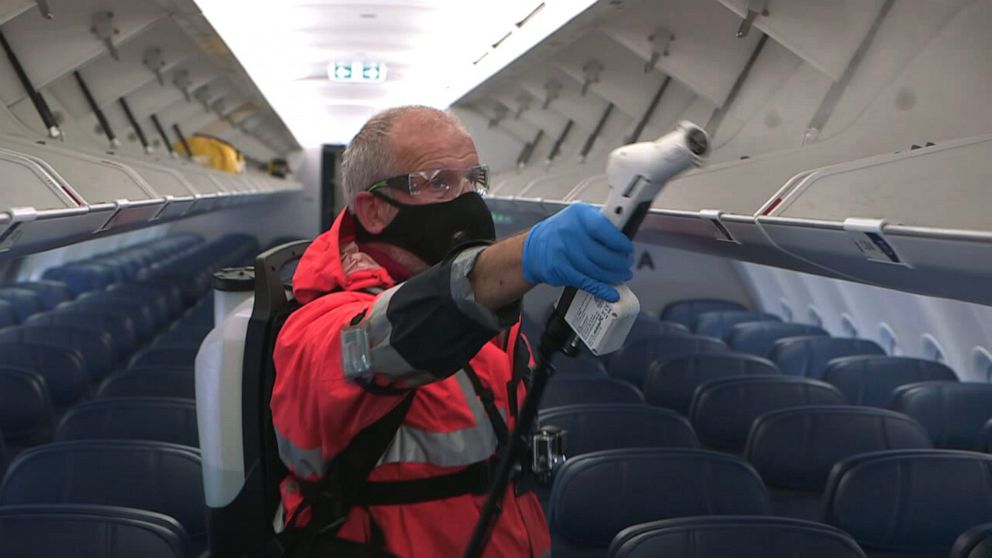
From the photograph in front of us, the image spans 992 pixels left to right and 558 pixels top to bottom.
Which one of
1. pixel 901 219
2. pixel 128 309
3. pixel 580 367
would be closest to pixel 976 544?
pixel 901 219

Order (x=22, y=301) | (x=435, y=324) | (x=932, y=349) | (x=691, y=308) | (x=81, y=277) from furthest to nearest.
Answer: (x=81, y=277), (x=691, y=308), (x=22, y=301), (x=932, y=349), (x=435, y=324)

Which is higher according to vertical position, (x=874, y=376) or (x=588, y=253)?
(x=588, y=253)

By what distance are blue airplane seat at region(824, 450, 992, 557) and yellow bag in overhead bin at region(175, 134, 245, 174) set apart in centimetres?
1137

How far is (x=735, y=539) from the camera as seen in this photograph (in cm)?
280

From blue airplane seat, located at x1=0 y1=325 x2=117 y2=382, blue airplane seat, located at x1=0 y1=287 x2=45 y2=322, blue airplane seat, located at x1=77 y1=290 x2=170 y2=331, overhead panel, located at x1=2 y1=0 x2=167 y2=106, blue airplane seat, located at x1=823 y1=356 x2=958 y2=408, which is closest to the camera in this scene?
overhead panel, located at x1=2 y1=0 x2=167 y2=106

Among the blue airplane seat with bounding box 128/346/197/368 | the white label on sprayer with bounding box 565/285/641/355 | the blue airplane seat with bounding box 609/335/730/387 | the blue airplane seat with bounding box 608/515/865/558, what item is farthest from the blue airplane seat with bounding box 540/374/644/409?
the white label on sprayer with bounding box 565/285/641/355

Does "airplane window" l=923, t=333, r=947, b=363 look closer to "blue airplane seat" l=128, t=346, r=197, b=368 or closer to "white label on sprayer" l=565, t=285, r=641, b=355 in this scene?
"blue airplane seat" l=128, t=346, r=197, b=368

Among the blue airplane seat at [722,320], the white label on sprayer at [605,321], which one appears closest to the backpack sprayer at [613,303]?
the white label on sprayer at [605,321]

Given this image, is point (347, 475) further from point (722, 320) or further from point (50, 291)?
point (50, 291)

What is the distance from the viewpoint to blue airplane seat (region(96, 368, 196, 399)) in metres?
5.16

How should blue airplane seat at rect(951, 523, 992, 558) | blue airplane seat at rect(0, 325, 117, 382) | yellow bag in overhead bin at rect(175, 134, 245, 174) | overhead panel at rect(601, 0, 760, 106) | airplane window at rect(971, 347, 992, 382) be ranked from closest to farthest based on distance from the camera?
blue airplane seat at rect(951, 523, 992, 558)
overhead panel at rect(601, 0, 760, 106)
blue airplane seat at rect(0, 325, 117, 382)
airplane window at rect(971, 347, 992, 382)
yellow bag in overhead bin at rect(175, 134, 245, 174)

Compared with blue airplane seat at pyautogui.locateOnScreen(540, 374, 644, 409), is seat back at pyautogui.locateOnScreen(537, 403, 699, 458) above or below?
above

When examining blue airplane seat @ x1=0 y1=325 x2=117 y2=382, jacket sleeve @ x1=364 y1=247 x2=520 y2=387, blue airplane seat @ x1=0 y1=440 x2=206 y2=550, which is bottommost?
blue airplane seat @ x1=0 y1=325 x2=117 y2=382

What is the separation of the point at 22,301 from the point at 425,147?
332 inches
